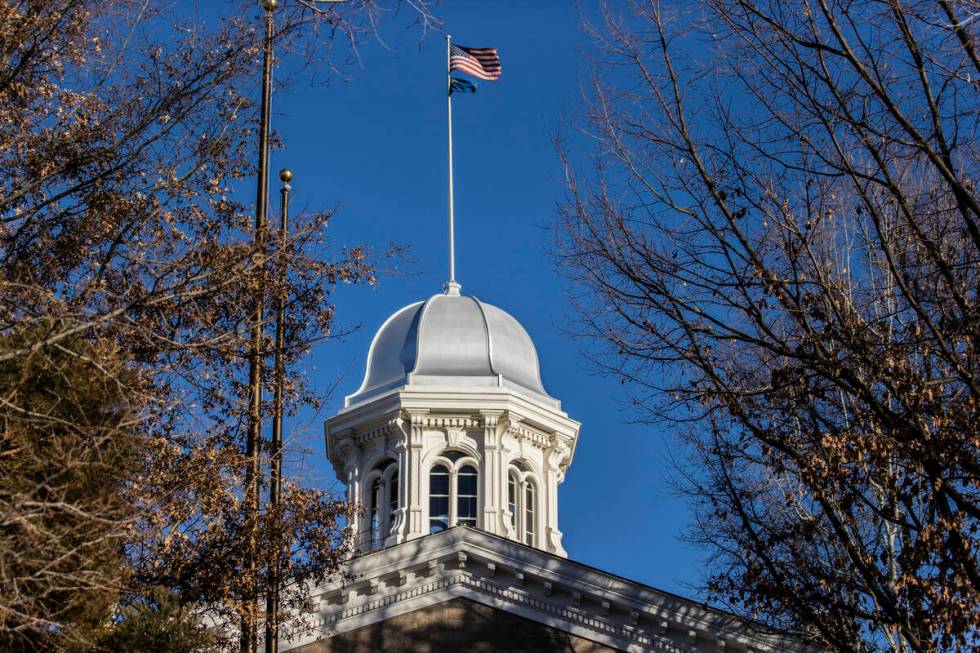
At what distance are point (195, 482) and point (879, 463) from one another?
744cm

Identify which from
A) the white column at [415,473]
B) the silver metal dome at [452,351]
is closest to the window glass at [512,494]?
the silver metal dome at [452,351]

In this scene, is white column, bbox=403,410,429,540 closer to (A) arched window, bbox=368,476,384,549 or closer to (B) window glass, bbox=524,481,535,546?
(A) arched window, bbox=368,476,384,549

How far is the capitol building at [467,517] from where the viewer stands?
1047 inches

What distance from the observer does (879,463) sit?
16.2m

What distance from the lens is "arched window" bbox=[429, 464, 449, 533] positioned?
1422 inches

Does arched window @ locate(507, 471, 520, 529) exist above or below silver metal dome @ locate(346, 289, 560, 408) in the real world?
below

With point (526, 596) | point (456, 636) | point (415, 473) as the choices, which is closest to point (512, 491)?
point (415, 473)

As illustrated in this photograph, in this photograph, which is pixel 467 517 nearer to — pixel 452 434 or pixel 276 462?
pixel 452 434

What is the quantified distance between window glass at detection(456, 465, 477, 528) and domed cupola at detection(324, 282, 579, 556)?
24 millimetres

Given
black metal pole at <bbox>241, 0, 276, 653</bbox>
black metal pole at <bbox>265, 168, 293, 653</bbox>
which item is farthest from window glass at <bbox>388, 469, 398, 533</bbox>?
black metal pole at <bbox>241, 0, 276, 653</bbox>

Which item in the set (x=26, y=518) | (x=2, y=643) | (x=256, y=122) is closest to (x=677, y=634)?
→ (x=256, y=122)

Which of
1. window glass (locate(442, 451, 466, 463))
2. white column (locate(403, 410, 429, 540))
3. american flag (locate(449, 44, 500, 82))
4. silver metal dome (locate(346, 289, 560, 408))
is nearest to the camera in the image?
white column (locate(403, 410, 429, 540))

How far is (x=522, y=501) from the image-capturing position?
123 ft

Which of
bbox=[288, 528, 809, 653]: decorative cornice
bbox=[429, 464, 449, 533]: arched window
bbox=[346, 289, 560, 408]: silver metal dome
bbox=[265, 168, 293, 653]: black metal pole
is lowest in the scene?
bbox=[265, 168, 293, 653]: black metal pole
